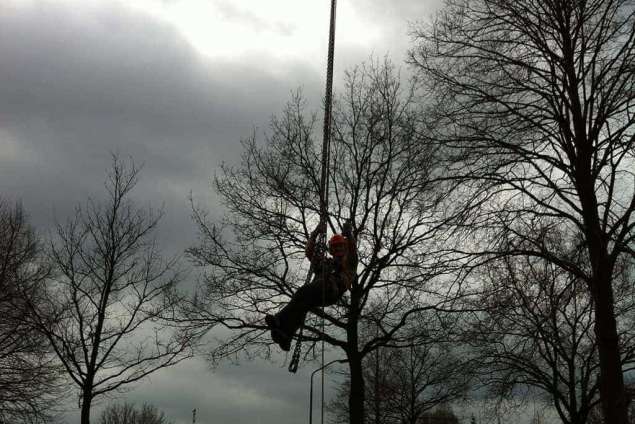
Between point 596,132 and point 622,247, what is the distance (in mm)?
1702

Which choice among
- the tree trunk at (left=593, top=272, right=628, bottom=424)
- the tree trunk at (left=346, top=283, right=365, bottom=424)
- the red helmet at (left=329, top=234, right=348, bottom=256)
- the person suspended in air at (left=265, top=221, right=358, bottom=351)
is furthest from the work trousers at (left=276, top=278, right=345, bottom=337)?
the tree trunk at (left=346, top=283, right=365, bottom=424)

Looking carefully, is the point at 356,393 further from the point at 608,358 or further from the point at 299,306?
the point at 608,358

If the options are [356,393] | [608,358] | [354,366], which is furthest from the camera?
[354,366]

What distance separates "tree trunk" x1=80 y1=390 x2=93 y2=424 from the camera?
1300 centimetres

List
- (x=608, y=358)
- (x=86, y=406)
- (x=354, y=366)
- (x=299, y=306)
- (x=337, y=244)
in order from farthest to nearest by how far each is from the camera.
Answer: (x=354, y=366) < (x=86, y=406) < (x=337, y=244) < (x=608, y=358) < (x=299, y=306)

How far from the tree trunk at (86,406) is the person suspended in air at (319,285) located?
268 inches

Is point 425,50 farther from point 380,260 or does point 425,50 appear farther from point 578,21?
point 380,260

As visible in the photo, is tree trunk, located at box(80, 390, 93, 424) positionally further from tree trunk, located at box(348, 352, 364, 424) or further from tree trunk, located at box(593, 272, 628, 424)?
tree trunk, located at box(593, 272, 628, 424)

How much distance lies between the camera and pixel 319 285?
27.0 feet

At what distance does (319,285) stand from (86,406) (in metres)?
7.52

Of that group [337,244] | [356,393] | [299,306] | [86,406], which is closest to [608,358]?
[337,244]

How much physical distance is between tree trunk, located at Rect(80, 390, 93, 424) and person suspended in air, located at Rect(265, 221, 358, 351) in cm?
681

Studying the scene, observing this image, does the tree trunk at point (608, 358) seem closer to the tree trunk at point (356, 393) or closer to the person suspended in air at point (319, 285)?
the person suspended in air at point (319, 285)

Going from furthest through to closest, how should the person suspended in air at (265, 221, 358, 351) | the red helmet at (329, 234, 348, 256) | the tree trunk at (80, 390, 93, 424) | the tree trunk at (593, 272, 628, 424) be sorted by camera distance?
the tree trunk at (80, 390, 93, 424) → the red helmet at (329, 234, 348, 256) → the tree trunk at (593, 272, 628, 424) → the person suspended in air at (265, 221, 358, 351)
